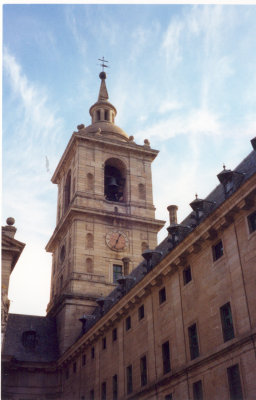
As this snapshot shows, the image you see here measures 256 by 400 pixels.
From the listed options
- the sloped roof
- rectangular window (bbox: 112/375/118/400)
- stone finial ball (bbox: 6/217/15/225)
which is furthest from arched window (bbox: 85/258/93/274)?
stone finial ball (bbox: 6/217/15/225)

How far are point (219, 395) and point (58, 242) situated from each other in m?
38.4

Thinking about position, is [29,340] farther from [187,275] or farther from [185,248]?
[185,248]

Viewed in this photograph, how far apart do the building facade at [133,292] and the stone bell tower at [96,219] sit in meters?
0.12

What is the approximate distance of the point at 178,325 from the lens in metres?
27.5

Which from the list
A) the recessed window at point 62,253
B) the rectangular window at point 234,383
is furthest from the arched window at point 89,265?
the rectangular window at point 234,383

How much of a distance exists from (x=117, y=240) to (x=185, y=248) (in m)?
26.5

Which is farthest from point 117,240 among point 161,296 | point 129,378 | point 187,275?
point 187,275

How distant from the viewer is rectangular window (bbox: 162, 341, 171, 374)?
92.0 ft

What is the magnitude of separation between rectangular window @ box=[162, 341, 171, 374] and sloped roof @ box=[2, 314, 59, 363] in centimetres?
2040

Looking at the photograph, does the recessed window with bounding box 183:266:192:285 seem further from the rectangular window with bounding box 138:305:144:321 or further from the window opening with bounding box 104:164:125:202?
the window opening with bounding box 104:164:125:202

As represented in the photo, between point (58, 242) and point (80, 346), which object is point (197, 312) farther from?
point (58, 242)

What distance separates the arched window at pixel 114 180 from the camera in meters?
58.7

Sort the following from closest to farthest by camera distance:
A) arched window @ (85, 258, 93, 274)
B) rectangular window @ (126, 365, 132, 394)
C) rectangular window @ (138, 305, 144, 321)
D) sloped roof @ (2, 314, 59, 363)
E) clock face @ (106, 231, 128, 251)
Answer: rectangular window @ (126, 365, 132, 394) → rectangular window @ (138, 305, 144, 321) → sloped roof @ (2, 314, 59, 363) → arched window @ (85, 258, 93, 274) → clock face @ (106, 231, 128, 251)

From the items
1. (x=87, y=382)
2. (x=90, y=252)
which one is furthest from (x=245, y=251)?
(x=90, y=252)
